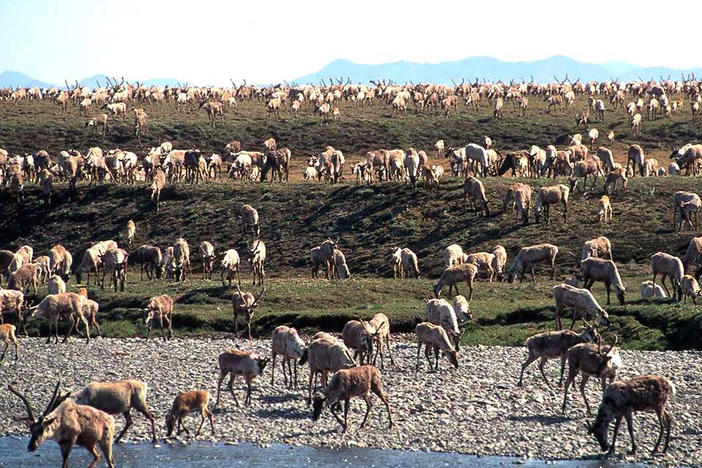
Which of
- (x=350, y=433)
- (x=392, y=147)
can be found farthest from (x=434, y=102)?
(x=350, y=433)

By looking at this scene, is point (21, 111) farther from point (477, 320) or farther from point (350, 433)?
point (350, 433)

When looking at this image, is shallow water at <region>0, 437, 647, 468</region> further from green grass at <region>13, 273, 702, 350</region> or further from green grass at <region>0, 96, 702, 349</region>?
green grass at <region>0, 96, 702, 349</region>

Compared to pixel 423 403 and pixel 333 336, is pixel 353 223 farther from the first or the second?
pixel 423 403

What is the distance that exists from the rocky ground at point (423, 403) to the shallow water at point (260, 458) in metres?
0.39

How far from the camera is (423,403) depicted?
81.8ft

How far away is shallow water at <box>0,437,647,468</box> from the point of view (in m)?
21.1

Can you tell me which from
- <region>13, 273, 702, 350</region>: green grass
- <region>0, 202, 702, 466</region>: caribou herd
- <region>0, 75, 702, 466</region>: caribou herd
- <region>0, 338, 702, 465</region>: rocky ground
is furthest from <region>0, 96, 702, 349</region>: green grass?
<region>0, 338, 702, 465</region>: rocky ground

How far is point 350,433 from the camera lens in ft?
74.9

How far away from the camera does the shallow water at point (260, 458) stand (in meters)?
21.1

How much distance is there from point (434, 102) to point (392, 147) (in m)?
15.1

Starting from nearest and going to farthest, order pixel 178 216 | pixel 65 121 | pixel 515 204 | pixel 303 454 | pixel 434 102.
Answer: pixel 303 454, pixel 515 204, pixel 178 216, pixel 65 121, pixel 434 102

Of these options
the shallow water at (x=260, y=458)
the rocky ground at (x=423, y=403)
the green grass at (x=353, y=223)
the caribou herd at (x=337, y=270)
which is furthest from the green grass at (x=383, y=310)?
the shallow water at (x=260, y=458)

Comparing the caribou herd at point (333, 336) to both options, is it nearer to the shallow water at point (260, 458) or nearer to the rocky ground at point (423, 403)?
the rocky ground at point (423, 403)

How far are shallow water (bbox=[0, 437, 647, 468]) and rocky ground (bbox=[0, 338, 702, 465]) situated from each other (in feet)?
1.28
